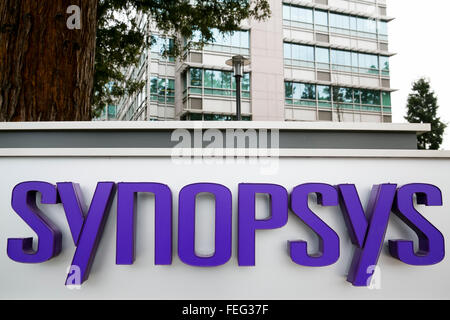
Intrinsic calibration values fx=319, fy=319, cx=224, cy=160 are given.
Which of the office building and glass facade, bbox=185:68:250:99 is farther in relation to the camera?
the office building

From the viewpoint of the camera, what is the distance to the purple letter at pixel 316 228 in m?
2.55

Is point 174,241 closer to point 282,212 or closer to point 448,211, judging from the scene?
point 282,212

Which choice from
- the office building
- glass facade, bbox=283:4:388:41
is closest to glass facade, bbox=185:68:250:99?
the office building

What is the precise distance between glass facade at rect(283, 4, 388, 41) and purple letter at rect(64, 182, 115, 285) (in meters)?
23.6

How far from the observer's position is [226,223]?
2586 mm

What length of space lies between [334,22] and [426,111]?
12192mm

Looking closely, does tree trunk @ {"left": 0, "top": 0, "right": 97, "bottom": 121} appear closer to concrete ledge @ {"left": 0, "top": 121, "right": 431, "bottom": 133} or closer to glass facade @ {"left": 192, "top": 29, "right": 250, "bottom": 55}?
concrete ledge @ {"left": 0, "top": 121, "right": 431, "bottom": 133}

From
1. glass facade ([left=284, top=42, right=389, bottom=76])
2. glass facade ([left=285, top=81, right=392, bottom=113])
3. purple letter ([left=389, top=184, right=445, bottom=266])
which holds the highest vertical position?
glass facade ([left=284, top=42, right=389, bottom=76])

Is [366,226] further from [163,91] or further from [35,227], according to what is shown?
[163,91]

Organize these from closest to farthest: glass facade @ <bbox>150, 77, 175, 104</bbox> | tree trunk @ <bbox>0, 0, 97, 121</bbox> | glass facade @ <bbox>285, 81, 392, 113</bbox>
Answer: tree trunk @ <bbox>0, 0, 97, 121</bbox>, glass facade @ <bbox>285, 81, 392, 113</bbox>, glass facade @ <bbox>150, 77, 175, 104</bbox>

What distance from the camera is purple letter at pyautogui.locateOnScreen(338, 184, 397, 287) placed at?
2.53 metres

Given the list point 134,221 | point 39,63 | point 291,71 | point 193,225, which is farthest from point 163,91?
point 193,225

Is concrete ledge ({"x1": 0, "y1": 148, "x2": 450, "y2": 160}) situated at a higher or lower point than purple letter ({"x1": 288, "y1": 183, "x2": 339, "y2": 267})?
higher

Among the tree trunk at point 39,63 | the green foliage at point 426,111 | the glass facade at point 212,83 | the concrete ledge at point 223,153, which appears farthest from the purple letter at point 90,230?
the green foliage at point 426,111
